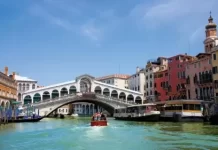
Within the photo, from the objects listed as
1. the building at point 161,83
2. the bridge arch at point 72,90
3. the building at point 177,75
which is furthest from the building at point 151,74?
the bridge arch at point 72,90

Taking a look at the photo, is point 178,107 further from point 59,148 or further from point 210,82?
point 59,148

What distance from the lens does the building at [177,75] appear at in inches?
1544

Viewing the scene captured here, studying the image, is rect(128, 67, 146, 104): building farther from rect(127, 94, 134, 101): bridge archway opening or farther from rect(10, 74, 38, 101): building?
rect(10, 74, 38, 101): building

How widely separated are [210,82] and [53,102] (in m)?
19.6

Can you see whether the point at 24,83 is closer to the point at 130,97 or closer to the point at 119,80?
the point at 130,97

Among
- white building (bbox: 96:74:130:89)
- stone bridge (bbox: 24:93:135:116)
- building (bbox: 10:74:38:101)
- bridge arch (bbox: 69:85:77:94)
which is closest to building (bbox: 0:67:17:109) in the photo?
stone bridge (bbox: 24:93:135:116)

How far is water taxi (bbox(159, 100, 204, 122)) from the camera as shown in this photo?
91.6 ft

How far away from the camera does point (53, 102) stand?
39.4 m

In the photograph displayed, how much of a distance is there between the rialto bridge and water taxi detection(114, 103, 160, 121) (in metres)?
4.72

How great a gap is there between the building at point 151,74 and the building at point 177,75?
14.9ft

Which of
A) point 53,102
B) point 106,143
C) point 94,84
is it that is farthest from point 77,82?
point 106,143

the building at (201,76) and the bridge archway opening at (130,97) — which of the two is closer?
the building at (201,76)

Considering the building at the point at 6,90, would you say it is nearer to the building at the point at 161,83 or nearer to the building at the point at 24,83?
the building at the point at 24,83

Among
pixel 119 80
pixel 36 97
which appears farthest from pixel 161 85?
pixel 36 97
